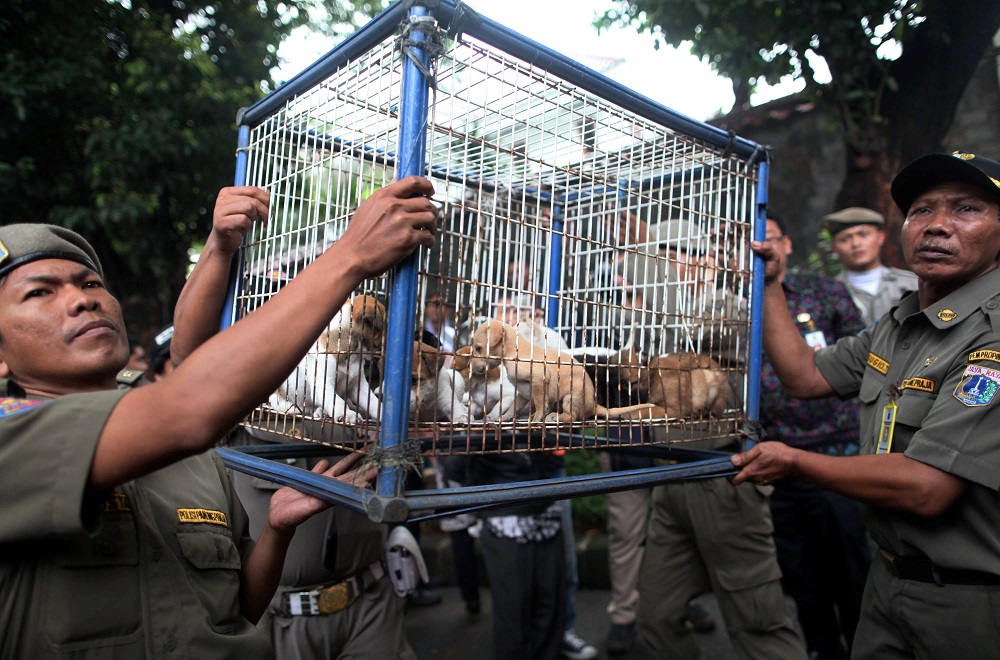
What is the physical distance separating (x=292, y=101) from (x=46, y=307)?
36.4 inches

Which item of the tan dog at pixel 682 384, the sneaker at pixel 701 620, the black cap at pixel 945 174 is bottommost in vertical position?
the sneaker at pixel 701 620

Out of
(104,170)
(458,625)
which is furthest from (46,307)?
(104,170)

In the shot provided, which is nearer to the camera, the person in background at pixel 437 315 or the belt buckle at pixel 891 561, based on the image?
the person in background at pixel 437 315

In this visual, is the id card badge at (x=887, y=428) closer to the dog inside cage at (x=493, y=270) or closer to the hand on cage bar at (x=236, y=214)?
the dog inside cage at (x=493, y=270)

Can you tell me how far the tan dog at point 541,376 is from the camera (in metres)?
1.97

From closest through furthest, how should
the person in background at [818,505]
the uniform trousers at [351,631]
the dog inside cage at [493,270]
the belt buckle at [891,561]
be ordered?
the dog inside cage at [493,270] < the belt buckle at [891,561] < the uniform trousers at [351,631] < the person in background at [818,505]

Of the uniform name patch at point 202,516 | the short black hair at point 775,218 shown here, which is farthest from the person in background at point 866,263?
the uniform name patch at point 202,516

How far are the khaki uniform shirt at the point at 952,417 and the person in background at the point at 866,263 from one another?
1.84 metres

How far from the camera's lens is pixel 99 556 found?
47.1 inches

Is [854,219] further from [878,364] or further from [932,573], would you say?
[932,573]

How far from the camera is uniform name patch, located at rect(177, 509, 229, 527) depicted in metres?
1.40

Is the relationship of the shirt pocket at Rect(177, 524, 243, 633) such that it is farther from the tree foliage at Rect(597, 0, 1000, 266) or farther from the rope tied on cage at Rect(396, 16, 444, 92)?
the tree foliage at Rect(597, 0, 1000, 266)

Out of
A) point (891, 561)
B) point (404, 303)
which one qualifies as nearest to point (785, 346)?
point (891, 561)

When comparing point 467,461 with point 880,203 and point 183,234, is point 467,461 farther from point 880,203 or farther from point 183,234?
point 183,234
